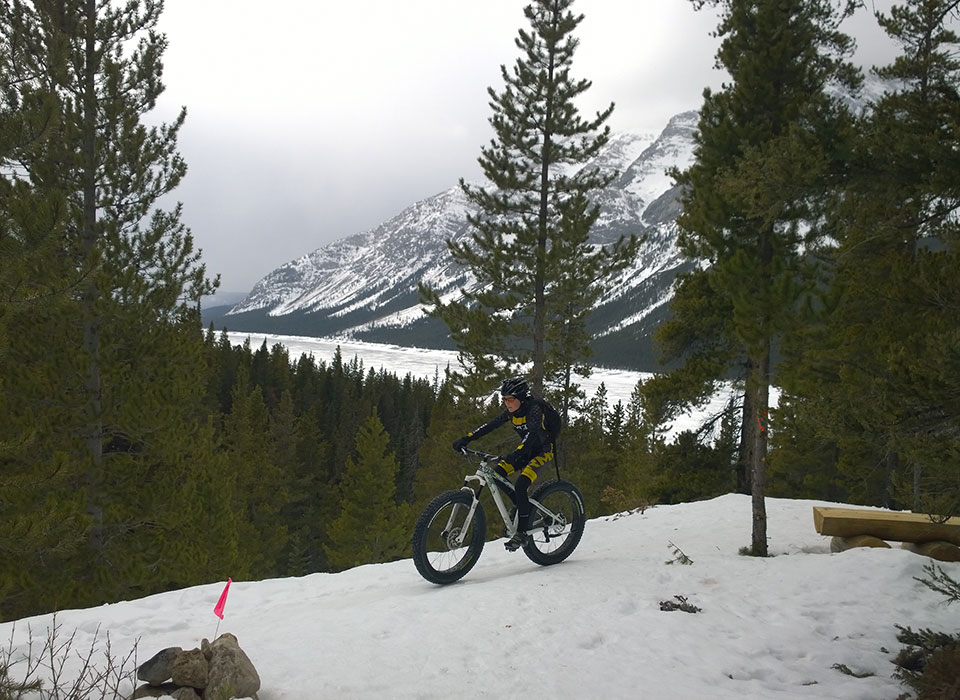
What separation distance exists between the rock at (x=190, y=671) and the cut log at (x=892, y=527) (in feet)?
26.9

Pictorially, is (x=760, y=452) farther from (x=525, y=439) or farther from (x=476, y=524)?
(x=476, y=524)

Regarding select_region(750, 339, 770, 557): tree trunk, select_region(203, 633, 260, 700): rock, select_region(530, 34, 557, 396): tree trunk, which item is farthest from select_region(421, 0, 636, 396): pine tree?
select_region(203, 633, 260, 700): rock

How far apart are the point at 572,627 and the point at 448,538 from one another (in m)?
2.13

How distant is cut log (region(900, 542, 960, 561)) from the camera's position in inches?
292

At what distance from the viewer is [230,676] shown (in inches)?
148

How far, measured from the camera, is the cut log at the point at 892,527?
25.4 feet

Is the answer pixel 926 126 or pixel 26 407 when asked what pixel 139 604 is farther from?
pixel 926 126

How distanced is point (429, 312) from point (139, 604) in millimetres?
11201

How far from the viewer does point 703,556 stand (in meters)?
8.00

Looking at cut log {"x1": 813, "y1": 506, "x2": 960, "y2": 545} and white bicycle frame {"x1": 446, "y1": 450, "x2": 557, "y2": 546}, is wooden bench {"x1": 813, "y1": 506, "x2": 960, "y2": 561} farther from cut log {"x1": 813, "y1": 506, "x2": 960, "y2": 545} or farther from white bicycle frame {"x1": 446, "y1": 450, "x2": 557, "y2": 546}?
white bicycle frame {"x1": 446, "y1": 450, "x2": 557, "y2": 546}

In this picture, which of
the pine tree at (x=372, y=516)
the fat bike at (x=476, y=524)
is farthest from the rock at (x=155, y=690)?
the pine tree at (x=372, y=516)

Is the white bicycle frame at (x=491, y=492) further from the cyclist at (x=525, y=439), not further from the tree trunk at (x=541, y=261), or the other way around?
the tree trunk at (x=541, y=261)

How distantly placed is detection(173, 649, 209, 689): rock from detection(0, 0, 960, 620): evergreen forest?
4105mm

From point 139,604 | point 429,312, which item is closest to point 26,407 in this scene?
point 139,604
